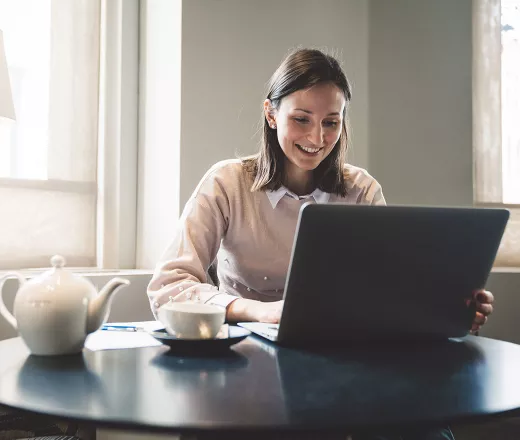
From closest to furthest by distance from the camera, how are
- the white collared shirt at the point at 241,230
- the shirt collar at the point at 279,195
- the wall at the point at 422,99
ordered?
the white collared shirt at the point at 241,230 → the shirt collar at the point at 279,195 → the wall at the point at 422,99

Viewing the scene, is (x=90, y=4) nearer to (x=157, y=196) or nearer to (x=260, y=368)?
(x=157, y=196)

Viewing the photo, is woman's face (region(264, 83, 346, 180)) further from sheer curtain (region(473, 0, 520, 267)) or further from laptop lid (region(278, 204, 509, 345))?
sheer curtain (region(473, 0, 520, 267))

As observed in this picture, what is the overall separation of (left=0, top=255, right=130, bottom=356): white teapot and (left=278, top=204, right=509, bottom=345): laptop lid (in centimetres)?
31

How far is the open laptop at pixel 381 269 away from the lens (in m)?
0.89

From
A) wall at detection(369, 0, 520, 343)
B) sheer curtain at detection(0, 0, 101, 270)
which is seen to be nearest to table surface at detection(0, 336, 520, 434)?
sheer curtain at detection(0, 0, 101, 270)

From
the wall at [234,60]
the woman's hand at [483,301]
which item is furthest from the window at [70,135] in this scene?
the woman's hand at [483,301]

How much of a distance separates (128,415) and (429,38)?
224 cm

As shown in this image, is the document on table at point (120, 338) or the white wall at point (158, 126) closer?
the document on table at point (120, 338)

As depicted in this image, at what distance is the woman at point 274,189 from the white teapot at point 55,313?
0.49 m

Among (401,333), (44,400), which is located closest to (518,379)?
(401,333)

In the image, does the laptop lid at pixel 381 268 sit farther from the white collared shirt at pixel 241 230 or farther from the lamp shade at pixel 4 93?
the lamp shade at pixel 4 93

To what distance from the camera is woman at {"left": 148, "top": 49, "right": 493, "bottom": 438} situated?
5.02 feet

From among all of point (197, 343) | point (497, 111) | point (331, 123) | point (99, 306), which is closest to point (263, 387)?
point (197, 343)

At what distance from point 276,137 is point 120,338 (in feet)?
2.70
